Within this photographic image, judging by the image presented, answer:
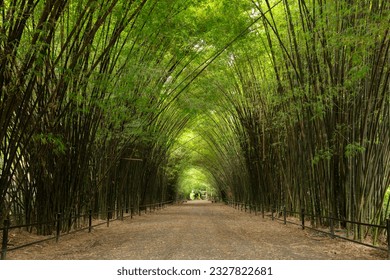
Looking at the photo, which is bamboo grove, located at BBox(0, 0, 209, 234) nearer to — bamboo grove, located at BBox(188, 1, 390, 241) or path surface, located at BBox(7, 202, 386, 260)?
path surface, located at BBox(7, 202, 386, 260)

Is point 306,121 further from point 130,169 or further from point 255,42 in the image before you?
point 130,169

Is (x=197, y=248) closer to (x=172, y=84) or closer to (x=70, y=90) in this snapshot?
(x=70, y=90)

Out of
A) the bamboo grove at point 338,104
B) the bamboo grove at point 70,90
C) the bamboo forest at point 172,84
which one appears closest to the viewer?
the bamboo grove at point 70,90

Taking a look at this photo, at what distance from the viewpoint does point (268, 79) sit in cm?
1064

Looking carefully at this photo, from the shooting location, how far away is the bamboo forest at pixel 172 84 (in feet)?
15.7

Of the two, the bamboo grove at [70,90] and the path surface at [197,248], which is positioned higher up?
the bamboo grove at [70,90]

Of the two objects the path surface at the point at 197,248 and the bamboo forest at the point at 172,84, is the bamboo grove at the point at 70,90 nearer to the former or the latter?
the bamboo forest at the point at 172,84

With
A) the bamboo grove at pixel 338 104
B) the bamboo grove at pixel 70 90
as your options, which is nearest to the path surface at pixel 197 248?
the bamboo grove at pixel 338 104

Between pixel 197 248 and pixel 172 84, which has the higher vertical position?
pixel 172 84

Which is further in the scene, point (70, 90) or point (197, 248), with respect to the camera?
point (70, 90)

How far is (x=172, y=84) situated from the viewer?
34.0 feet

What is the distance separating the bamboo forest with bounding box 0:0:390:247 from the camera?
15.7 feet

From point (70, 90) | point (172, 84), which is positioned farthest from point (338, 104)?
point (172, 84)

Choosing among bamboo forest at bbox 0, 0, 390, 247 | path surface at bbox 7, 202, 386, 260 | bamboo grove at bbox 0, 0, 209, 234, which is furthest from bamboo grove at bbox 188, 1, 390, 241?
bamboo grove at bbox 0, 0, 209, 234
